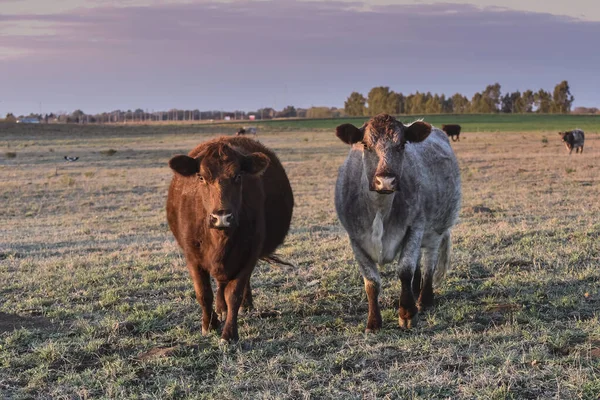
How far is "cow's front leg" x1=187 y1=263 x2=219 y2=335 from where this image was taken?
21.6 ft

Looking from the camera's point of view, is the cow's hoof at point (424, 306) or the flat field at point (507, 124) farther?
the flat field at point (507, 124)

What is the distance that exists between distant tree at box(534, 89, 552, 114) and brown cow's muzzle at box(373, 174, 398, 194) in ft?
514

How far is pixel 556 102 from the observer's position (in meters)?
147

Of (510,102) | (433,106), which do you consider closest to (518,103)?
(510,102)

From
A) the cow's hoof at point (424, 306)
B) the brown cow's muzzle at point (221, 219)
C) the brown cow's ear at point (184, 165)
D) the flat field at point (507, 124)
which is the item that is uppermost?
the flat field at point (507, 124)

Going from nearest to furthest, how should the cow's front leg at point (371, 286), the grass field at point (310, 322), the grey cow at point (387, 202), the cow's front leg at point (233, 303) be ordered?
the grass field at point (310, 322) → the cow's front leg at point (233, 303) → the grey cow at point (387, 202) → the cow's front leg at point (371, 286)

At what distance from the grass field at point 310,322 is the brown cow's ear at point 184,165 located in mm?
1757

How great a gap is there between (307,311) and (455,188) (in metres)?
2.98

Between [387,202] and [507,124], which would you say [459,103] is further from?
[387,202]

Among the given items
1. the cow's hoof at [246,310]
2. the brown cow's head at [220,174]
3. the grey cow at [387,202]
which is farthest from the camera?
the cow's hoof at [246,310]

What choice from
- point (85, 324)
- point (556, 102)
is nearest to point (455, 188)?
point (85, 324)

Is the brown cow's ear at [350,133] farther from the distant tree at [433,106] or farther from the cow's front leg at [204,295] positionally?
the distant tree at [433,106]

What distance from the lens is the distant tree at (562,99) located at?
146 meters

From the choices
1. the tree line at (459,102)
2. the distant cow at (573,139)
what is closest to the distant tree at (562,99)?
the tree line at (459,102)
